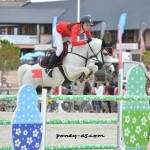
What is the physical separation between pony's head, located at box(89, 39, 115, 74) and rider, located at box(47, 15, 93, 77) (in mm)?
114

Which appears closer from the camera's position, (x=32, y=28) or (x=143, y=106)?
(x=143, y=106)

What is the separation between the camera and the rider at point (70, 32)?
768 cm

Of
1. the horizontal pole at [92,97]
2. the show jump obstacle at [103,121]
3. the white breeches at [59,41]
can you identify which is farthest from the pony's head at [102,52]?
the horizontal pole at [92,97]

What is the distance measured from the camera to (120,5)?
46500mm

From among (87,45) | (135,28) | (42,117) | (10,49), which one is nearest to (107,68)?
(87,45)

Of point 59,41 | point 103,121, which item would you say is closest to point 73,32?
point 59,41

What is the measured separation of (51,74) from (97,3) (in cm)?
4220

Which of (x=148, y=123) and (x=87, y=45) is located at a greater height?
(x=87, y=45)

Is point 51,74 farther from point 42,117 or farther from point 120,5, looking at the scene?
point 120,5

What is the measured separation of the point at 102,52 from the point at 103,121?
1883mm

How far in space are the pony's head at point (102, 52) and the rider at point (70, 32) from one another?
0.11 meters

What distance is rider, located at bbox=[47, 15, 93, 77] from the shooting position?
7.68m

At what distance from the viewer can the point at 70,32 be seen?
8.00 meters

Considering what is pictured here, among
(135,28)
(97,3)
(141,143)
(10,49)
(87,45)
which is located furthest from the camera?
(97,3)
